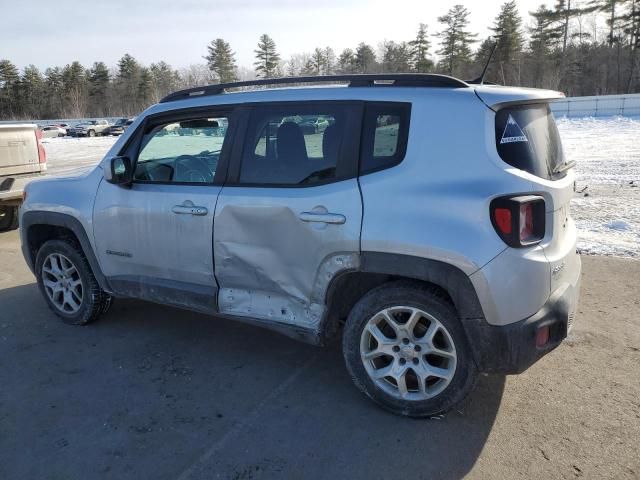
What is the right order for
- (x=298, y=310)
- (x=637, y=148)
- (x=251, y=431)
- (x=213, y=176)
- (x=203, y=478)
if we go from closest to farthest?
(x=203, y=478) < (x=251, y=431) < (x=298, y=310) < (x=213, y=176) < (x=637, y=148)

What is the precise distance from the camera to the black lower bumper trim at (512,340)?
273 centimetres

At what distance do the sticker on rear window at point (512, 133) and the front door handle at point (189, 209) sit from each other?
194cm

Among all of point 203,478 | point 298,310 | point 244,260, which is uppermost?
point 244,260

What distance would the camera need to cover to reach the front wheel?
2.91 metres

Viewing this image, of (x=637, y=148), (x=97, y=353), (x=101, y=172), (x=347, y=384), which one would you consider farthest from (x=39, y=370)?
(x=637, y=148)

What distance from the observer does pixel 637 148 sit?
50.0 feet

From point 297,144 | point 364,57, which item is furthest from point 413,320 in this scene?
point 364,57

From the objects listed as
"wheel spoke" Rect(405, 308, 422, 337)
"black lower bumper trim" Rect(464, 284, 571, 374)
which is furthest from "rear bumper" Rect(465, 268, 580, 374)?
"wheel spoke" Rect(405, 308, 422, 337)

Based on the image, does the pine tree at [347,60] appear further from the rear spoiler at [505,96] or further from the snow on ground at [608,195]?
the rear spoiler at [505,96]

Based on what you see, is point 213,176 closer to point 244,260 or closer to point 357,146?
point 244,260

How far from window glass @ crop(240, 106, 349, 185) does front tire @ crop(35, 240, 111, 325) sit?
193cm

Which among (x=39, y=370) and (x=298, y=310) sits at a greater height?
(x=298, y=310)

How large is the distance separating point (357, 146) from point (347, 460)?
5.71 feet

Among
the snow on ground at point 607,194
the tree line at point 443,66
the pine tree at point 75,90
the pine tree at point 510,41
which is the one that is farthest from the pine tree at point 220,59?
the snow on ground at point 607,194
